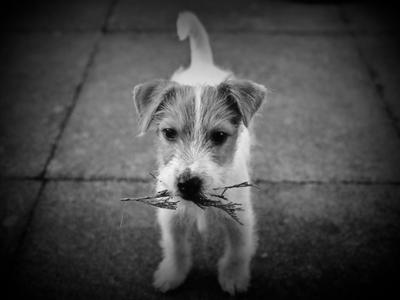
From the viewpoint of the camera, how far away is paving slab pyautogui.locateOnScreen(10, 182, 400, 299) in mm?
2783

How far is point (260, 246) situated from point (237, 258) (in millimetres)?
379

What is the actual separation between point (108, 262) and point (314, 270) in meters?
1.86

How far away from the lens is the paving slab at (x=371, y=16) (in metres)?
5.55

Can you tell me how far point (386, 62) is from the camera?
491 centimetres

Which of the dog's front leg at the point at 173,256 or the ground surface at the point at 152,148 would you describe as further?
the ground surface at the point at 152,148

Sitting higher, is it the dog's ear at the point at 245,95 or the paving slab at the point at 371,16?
the paving slab at the point at 371,16

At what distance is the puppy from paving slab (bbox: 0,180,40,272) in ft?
4.64

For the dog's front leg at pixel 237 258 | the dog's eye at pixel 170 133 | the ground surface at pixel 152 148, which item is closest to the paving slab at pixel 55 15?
the ground surface at pixel 152 148

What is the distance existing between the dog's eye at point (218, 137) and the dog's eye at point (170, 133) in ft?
0.89

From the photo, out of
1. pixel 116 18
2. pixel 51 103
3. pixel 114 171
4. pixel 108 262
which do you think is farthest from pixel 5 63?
pixel 108 262

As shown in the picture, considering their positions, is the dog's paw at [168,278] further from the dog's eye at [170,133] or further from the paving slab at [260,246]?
the dog's eye at [170,133]

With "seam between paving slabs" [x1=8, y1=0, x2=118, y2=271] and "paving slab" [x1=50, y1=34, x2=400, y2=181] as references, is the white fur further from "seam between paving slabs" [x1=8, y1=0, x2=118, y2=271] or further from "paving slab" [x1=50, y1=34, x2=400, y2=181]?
Answer: "seam between paving slabs" [x1=8, y1=0, x2=118, y2=271]

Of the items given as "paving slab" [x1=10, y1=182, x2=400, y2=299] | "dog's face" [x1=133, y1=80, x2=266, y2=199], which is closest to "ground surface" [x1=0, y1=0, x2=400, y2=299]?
"paving slab" [x1=10, y1=182, x2=400, y2=299]

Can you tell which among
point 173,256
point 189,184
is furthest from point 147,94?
point 173,256
